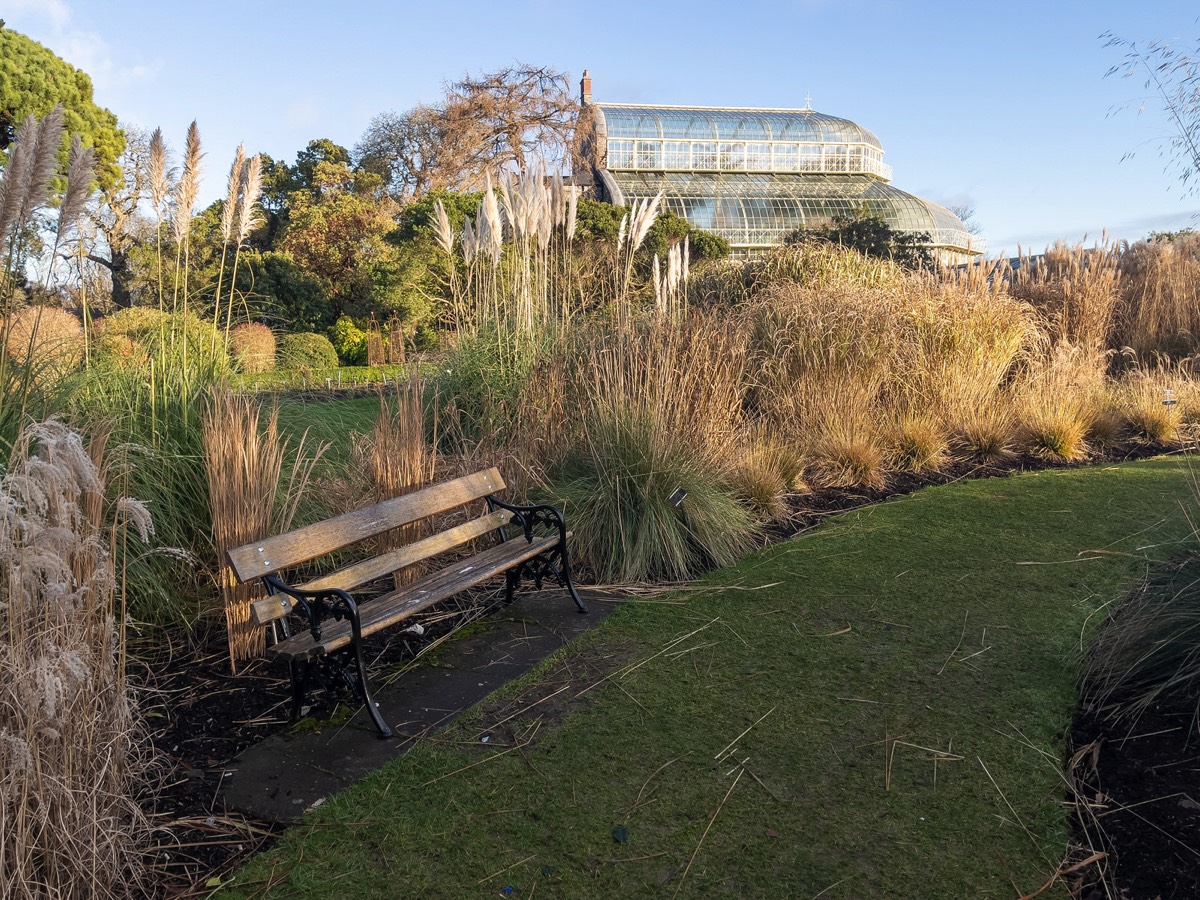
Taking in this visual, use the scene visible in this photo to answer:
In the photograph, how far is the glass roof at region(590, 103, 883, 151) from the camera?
39.8 metres

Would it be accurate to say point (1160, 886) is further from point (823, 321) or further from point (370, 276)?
point (370, 276)

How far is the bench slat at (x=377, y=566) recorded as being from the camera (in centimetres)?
319

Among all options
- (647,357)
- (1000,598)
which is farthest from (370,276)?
(1000,598)

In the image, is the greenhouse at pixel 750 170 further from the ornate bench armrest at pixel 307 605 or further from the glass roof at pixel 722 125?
the ornate bench armrest at pixel 307 605

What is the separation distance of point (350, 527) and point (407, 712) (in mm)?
824

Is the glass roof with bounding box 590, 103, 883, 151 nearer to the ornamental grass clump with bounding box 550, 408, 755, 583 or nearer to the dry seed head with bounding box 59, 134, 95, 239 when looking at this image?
the ornamental grass clump with bounding box 550, 408, 755, 583

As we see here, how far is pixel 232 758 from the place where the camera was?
3131 mm

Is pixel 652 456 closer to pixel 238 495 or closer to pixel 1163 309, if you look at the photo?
pixel 238 495

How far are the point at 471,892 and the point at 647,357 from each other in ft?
13.6

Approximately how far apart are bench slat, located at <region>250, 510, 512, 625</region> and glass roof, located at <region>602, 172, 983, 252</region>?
30.4 m

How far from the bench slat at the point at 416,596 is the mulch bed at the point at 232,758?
41cm

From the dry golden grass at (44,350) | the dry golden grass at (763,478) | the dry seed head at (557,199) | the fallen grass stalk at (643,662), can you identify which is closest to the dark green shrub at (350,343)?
the dry seed head at (557,199)

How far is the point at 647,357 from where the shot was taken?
19.9ft

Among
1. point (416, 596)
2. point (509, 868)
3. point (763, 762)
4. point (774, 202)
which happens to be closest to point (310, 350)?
point (416, 596)
